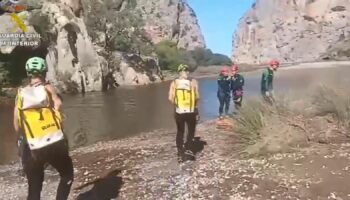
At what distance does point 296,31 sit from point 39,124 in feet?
450

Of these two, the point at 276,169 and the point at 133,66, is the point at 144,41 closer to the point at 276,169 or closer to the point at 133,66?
the point at 133,66

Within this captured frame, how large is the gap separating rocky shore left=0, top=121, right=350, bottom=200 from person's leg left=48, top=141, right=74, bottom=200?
1.69m

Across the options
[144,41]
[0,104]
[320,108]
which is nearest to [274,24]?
[144,41]

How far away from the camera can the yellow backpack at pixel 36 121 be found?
5852mm

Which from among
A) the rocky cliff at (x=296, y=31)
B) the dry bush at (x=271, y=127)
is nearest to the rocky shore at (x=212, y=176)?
the dry bush at (x=271, y=127)

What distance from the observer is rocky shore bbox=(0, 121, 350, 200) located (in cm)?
752

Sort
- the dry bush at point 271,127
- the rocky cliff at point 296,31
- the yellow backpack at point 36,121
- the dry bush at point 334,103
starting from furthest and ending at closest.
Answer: the rocky cliff at point 296,31
the dry bush at point 334,103
the dry bush at point 271,127
the yellow backpack at point 36,121

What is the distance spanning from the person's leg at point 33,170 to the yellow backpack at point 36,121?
17 cm

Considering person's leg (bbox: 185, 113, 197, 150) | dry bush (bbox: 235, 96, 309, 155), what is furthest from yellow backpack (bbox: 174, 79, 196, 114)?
dry bush (bbox: 235, 96, 309, 155)

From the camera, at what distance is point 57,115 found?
595cm

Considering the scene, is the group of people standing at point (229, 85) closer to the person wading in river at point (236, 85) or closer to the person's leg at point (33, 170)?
the person wading in river at point (236, 85)

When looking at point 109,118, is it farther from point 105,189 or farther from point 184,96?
point 105,189

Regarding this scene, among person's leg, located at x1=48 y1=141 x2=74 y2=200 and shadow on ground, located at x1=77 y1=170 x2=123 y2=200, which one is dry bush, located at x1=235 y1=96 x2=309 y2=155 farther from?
person's leg, located at x1=48 y1=141 x2=74 y2=200

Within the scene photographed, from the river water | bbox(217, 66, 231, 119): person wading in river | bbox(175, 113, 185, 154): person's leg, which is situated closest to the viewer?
bbox(175, 113, 185, 154): person's leg
